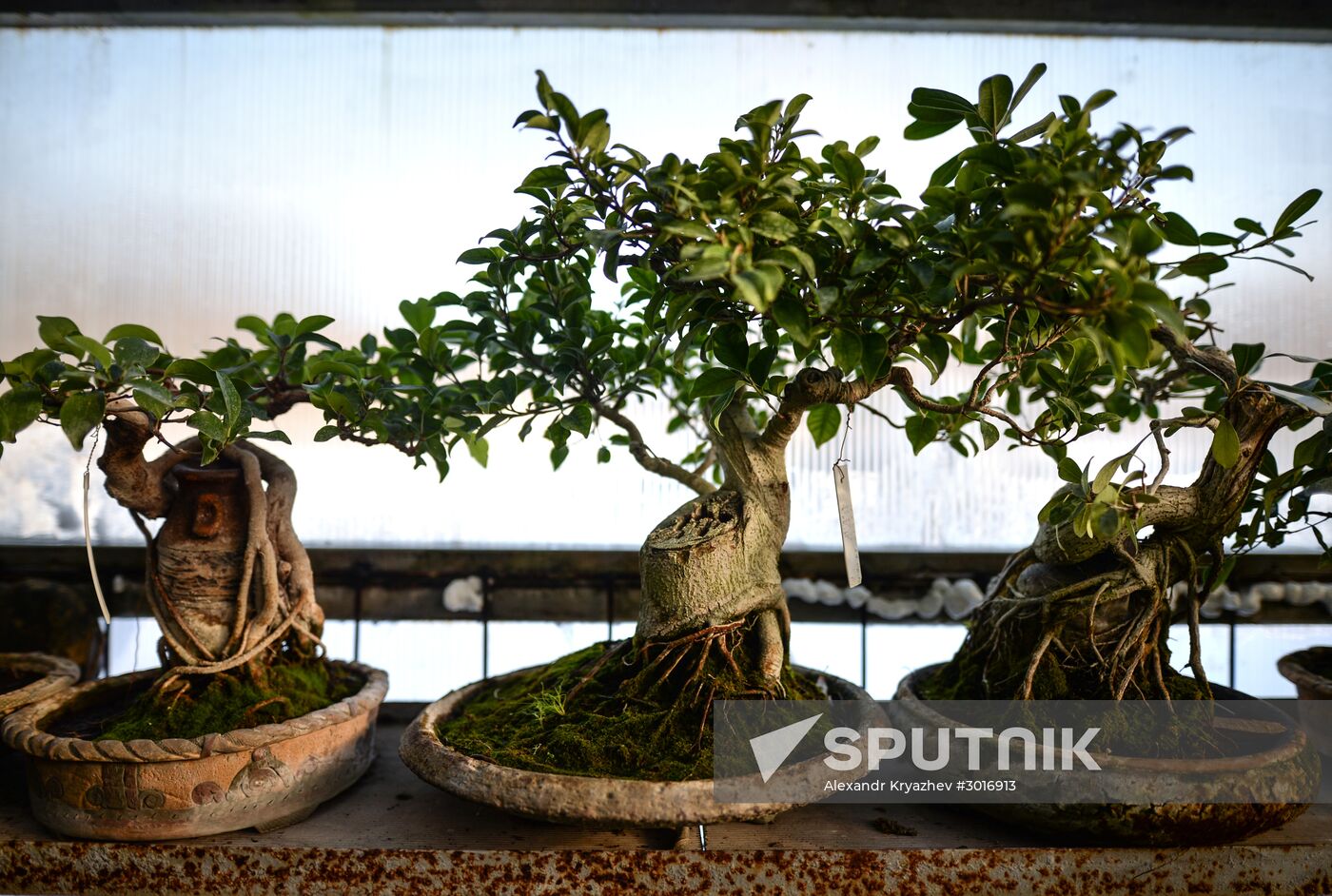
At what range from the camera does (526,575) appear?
1637mm

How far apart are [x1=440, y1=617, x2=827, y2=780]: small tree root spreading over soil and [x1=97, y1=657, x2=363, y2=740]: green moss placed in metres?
0.19

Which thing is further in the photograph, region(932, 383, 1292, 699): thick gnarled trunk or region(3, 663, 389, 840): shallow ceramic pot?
region(932, 383, 1292, 699): thick gnarled trunk

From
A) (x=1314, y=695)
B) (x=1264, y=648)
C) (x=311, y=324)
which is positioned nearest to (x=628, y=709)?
(x=311, y=324)

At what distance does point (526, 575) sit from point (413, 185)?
33.5 inches

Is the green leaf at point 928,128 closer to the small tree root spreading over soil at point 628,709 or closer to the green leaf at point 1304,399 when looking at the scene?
the green leaf at point 1304,399

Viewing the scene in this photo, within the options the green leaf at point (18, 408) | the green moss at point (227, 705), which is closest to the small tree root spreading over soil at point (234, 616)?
the green moss at point (227, 705)

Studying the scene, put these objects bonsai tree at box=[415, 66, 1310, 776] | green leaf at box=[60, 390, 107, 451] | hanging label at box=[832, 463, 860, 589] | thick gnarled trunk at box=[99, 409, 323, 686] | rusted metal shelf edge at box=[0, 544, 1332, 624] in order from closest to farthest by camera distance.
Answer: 1. bonsai tree at box=[415, 66, 1310, 776]
2. green leaf at box=[60, 390, 107, 451]
3. hanging label at box=[832, 463, 860, 589]
4. thick gnarled trunk at box=[99, 409, 323, 686]
5. rusted metal shelf edge at box=[0, 544, 1332, 624]

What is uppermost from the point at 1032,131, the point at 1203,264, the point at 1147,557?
the point at 1032,131

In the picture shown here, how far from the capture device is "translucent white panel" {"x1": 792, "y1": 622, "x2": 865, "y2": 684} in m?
1.74

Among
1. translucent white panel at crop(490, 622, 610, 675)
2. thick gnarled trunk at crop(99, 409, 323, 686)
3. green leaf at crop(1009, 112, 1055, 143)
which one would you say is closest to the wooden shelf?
thick gnarled trunk at crop(99, 409, 323, 686)

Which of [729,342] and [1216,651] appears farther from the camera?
[1216,651]

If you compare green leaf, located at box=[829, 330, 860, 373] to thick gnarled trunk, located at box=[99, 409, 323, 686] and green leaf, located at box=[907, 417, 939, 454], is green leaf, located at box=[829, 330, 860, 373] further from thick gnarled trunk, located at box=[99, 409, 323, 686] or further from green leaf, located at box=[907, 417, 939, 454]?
thick gnarled trunk, located at box=[99, 409, 323, 686]

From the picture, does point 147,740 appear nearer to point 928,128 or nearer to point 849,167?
point 849,167

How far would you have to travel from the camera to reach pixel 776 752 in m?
0.86
